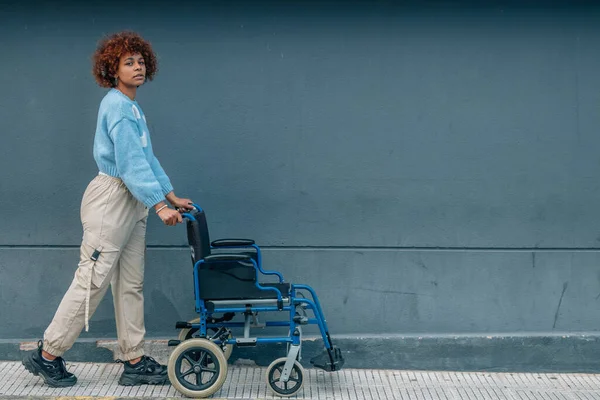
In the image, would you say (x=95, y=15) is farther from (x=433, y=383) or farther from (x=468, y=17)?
(x=433, y=383)

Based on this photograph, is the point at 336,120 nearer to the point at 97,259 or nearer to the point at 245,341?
the point at 245,341

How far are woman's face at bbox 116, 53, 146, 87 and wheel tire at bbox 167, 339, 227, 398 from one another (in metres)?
1.63

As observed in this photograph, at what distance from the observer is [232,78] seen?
20.5 ft

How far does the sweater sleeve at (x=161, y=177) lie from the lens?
5.79 metres

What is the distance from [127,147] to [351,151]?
5.25 feet

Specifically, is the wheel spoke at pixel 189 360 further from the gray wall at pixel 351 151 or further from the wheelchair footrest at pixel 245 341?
the gray wall at pixel 351 151

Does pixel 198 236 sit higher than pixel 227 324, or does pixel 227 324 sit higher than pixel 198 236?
pixel 198 236

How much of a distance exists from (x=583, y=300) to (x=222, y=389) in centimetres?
253

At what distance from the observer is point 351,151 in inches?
246

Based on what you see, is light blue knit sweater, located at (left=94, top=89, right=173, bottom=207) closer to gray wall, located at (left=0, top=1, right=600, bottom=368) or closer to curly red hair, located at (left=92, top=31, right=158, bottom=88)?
curly red hair, located at (left=92, top=31, right=158, bottom=88)

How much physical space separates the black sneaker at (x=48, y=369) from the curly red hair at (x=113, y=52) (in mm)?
1714

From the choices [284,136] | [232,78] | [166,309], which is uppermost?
[232,78]

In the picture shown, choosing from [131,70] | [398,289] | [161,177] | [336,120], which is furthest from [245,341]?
[131,70]

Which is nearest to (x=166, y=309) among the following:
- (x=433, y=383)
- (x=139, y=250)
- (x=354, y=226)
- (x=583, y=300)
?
(x=139, y=250)
